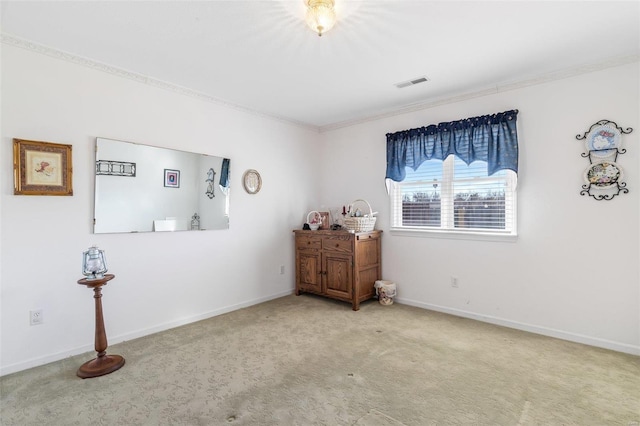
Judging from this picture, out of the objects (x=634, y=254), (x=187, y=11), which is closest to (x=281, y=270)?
(x=187, y=11)

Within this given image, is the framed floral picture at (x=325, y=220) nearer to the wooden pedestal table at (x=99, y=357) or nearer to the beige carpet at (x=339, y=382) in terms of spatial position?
the beige carpet at (x=339, y=382)

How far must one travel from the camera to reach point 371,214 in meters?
4.19

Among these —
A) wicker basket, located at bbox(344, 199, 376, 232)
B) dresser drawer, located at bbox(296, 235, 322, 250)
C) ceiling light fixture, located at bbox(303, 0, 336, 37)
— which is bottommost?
dresser drawer, located at bbox(296, 235, 322, 250)

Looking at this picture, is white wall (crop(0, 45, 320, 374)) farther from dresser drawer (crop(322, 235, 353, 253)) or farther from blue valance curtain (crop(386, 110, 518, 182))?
blue valance curtain (crop(386, 110, 518, 182))

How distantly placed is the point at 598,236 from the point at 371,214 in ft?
7.42

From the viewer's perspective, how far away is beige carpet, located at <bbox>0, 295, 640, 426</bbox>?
190 centimetres

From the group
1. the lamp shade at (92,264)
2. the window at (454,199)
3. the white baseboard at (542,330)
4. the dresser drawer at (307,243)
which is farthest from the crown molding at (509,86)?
the lamp shade at (92,264)

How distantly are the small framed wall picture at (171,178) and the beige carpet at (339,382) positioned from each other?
1.49 metres

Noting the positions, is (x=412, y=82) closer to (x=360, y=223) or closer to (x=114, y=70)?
(x=360, y=223)

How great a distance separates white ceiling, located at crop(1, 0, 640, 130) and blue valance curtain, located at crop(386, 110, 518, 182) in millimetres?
388

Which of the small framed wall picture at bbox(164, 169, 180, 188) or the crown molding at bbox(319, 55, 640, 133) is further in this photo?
the small framed wall picture at bbox(164, 169, 180, 188)

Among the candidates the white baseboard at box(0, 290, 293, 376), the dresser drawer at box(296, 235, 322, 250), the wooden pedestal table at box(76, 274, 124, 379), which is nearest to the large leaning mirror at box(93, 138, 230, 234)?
the wooden pedestal table at box(76, 274, 124, 379)

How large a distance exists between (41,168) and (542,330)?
4.67 metres

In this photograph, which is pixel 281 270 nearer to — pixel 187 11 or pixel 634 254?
pixel 187 11
